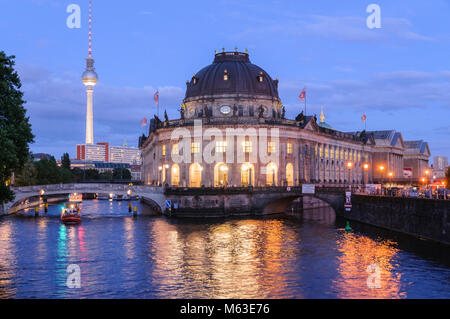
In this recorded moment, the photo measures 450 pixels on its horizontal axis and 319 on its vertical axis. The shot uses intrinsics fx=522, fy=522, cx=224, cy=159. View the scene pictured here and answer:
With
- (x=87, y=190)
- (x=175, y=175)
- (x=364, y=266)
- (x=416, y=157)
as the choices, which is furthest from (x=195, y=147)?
(x=416, y=157)

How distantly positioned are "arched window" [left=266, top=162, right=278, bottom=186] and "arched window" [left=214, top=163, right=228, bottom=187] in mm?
8219

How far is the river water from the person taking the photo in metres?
34.1

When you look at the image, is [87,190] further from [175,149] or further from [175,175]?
[175,175]

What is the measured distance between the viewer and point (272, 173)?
10194 centimetres

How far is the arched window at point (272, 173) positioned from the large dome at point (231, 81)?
1571 cm

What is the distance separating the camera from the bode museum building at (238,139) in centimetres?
9850

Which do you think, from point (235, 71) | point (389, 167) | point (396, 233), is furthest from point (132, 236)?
point (389, 167)

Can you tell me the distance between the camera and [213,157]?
98.9 meters

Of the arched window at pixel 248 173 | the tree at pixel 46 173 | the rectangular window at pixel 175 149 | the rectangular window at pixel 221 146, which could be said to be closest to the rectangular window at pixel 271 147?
the arched window at pixel 248 173

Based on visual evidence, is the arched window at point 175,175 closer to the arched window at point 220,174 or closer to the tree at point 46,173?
the arched window at point 220,174

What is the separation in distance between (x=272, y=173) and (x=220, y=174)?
10.2m

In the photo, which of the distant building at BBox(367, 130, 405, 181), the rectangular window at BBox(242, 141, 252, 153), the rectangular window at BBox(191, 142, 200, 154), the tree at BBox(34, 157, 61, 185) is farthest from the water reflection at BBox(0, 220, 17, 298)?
the distant building at BBox(367, 130, 405, 181)

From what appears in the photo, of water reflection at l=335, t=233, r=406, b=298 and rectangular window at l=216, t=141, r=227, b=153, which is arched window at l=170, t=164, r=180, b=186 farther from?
water reflection at l=335, t=233, r=406, b=298

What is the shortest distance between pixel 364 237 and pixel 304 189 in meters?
24.2
